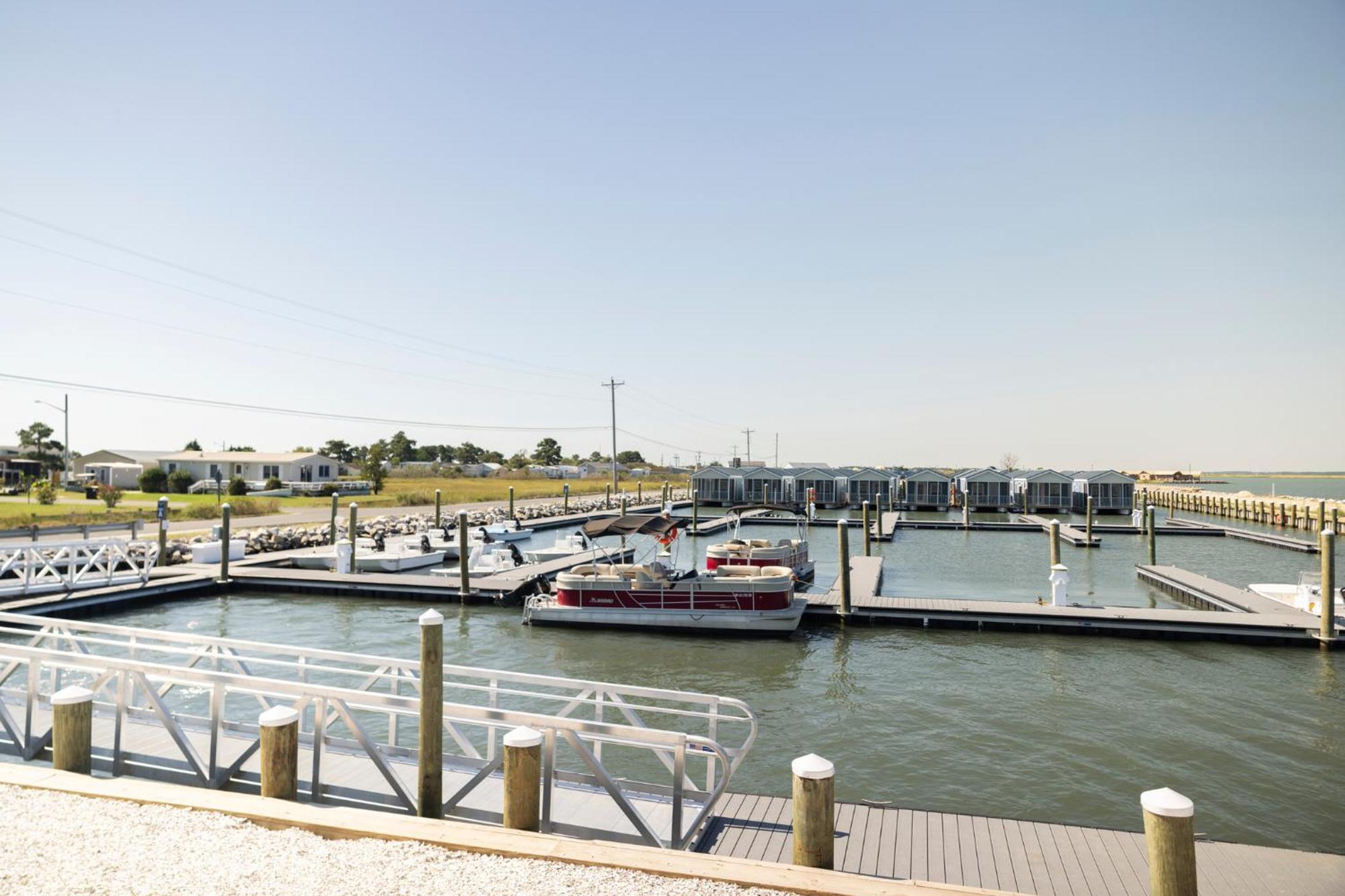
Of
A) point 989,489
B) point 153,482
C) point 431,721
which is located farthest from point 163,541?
point 989,489

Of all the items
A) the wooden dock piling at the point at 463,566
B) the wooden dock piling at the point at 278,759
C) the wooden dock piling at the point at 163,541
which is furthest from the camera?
the wooden dock piling at the point at 163,541

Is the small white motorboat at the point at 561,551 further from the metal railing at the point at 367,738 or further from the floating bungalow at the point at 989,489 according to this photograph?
the floating bungalow at the point at 989,489

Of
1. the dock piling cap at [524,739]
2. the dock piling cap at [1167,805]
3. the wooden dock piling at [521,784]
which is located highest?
the dock piling cap at [1167,805]

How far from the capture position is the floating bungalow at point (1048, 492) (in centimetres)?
6475

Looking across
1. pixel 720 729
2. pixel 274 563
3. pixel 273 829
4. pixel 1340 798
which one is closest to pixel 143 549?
pixel 274 563

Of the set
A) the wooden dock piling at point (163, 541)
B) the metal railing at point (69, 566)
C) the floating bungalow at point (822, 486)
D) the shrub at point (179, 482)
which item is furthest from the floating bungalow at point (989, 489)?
the shrub at point (179, 482)

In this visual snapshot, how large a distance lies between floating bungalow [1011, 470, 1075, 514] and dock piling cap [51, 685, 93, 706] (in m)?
66.6

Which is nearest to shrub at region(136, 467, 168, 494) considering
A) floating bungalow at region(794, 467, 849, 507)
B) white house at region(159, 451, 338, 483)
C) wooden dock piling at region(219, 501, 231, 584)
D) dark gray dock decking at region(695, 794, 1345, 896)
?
white house at region(159, 451, 338, 483)

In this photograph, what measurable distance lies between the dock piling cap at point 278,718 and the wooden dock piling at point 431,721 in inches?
42.1

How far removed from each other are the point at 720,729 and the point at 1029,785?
14.6 ft

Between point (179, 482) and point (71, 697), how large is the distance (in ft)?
226

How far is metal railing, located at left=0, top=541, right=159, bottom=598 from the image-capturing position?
2102 centimetres

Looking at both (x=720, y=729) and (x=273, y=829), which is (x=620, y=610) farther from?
(x=273, y=829)

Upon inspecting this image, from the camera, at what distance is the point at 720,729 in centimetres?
1235
